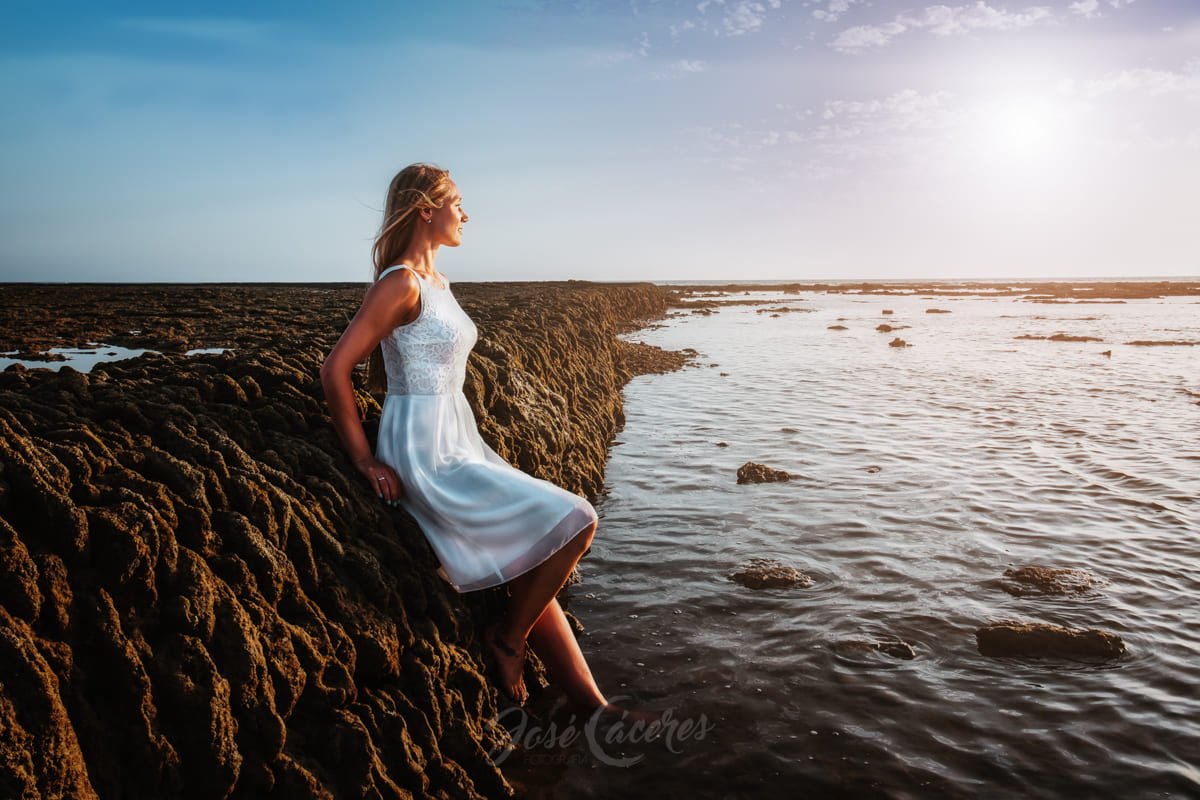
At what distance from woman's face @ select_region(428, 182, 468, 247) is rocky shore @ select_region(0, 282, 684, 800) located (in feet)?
4.05

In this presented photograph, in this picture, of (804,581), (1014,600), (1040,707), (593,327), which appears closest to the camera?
(1040,707)

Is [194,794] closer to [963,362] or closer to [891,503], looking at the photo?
[891,503]

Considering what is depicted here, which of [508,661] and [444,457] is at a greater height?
[444,457]

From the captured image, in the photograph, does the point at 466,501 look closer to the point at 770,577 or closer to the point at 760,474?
the point at 770,577

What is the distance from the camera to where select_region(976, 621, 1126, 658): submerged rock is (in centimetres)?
550

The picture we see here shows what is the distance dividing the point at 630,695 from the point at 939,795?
1.88 meters

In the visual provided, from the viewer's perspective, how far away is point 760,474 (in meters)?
10.1

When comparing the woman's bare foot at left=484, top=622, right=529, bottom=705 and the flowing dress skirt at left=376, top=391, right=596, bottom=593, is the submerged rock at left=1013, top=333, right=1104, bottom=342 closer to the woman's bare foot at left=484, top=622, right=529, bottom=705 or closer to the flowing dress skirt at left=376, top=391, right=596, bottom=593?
the woman's bare foot at left=484, top=622, right=529, bottom=705

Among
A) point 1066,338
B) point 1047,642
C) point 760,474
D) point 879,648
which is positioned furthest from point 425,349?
point 1066,338

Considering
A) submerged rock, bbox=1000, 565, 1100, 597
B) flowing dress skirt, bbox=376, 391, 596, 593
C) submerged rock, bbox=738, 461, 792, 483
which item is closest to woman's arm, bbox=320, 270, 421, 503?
flowing dress skirt, bbox=376, 391, 596, 593

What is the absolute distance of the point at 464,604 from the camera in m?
4.43

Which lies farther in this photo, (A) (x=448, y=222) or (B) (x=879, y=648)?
(B) (x=879, y=648)

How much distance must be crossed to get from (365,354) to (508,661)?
1.96 m

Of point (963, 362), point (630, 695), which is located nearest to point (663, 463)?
point (630, 695)
